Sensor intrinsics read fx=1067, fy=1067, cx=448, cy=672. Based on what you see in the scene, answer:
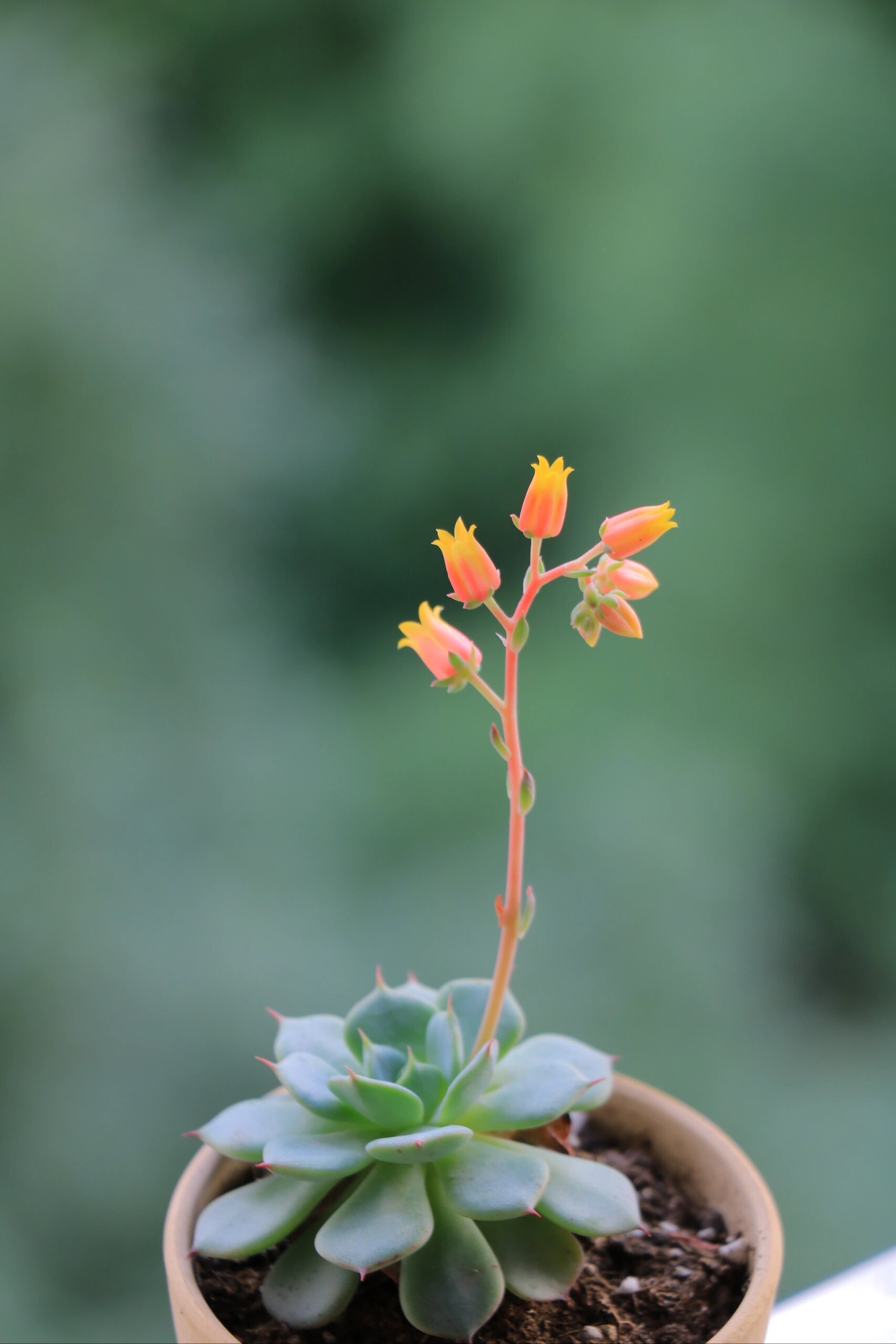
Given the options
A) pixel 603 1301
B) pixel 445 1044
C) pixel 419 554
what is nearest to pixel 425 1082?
pixel 445 1044

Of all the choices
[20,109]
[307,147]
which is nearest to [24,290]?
[20,109]

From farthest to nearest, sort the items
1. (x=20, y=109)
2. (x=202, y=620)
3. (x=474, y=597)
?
1. (x=202, y=620)
2. (x=20, y=109)
3. (x=474, y=597)

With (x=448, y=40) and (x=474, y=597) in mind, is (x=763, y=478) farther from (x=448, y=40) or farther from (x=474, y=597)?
(x=474, y=597)

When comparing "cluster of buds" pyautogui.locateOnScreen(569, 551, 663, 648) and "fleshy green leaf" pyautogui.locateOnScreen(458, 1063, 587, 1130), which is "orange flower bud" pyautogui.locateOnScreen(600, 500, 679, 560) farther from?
"fleshy green leaf" pyautogui.locateOnScreen(458, 1063, 587, 1130)

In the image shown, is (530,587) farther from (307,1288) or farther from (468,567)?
(307,1288)

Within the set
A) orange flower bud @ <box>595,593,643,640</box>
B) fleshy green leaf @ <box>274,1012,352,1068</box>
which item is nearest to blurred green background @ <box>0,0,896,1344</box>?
fleshy green leaf @ <box>274,1012,352,1068</box>

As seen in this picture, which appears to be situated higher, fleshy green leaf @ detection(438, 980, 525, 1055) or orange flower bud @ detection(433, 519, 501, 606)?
orange flower bud @ detection(433, 519, 501, 606)

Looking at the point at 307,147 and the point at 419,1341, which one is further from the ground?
the point at 307,147
